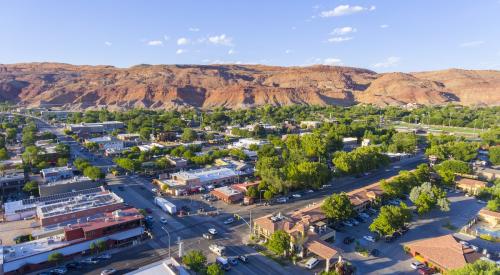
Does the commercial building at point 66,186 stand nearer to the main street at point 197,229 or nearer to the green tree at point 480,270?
the main street at point 197,229

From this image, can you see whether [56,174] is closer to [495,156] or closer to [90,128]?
[90,128]

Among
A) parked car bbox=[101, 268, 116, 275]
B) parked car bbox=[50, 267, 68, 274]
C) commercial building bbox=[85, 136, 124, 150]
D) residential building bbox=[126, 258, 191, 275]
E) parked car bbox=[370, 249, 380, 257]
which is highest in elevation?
commercial building bbox=[85, 136, 124, 150]

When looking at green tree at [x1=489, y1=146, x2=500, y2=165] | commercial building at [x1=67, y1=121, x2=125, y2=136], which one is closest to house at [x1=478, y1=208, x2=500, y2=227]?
green tree at [x1=489, y1=146, x2=500, y2=165]

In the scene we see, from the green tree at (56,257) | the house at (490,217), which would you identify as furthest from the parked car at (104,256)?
the house at (490,217)

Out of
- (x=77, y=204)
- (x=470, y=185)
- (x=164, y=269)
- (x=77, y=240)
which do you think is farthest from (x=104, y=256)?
(x=470, y=185)

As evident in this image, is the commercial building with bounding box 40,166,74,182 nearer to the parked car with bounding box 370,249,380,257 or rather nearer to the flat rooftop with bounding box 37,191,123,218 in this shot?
the flat rooftop with bounding box 37,191,123,218

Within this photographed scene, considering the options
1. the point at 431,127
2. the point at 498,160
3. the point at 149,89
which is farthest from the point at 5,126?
the point at 431,127

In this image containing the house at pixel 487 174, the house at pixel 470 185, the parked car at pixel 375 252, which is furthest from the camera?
the house at pixel 487 174
